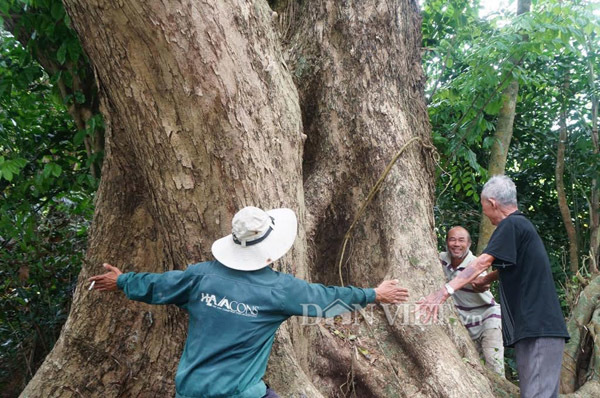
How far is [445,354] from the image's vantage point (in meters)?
4.02

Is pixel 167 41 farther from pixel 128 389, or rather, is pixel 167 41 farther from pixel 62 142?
pixel 62 142

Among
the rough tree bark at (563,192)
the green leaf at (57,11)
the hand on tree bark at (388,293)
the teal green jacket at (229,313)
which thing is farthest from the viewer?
the rough tree bark at (563,192)

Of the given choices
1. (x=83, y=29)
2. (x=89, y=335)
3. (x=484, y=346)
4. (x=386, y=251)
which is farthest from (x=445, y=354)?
(x=83, y=29)

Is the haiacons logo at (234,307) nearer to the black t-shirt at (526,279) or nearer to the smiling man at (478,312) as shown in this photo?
the black t-shirt at (526,279)

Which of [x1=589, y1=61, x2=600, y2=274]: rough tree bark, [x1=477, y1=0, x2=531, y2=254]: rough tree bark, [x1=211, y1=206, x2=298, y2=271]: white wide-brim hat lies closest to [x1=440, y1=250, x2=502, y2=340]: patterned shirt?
[x1=477, y1=0, x2=531, y2=254]: rough tree bark

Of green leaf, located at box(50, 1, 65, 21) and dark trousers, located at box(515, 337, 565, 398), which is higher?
green leaf, located at box(50, 1, 65, 21)

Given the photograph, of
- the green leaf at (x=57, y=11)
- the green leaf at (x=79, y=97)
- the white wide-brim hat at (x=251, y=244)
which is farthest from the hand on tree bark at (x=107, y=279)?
the green leaf at (x=57, y=11)

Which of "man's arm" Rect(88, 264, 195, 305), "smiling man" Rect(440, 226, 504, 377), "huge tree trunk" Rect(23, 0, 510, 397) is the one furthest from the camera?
"smiling man" Rect(440, 226, 504, 377)

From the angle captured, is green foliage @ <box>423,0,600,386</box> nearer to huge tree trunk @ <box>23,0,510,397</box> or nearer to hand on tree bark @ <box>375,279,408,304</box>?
huge tree trunk @ <box>23,0,510,397</box>

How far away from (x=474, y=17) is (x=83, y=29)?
18.8 feet

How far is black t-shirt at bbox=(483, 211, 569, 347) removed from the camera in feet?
12.1

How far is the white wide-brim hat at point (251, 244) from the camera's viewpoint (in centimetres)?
267

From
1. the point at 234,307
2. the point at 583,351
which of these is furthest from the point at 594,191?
the point at 234,307

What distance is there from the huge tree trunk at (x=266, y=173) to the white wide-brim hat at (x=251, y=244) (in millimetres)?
555
